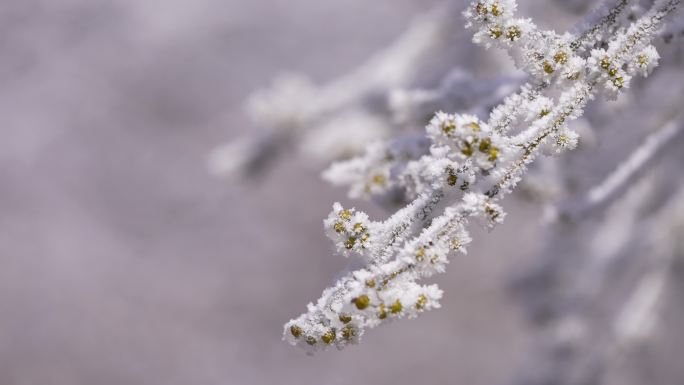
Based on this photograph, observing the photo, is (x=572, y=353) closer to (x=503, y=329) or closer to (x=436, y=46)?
(x=436, y=46)

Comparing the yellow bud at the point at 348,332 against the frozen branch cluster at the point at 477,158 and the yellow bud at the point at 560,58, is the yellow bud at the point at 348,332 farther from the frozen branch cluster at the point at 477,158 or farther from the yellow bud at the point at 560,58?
the yellow bud at the point at 560,58

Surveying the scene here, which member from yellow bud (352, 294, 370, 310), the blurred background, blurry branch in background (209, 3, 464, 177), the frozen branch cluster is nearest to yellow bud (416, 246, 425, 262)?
the frozen branch cluster

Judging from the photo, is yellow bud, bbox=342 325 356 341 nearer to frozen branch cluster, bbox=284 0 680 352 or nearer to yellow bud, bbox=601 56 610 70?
frozen branch cluster, bbox=284 0 680 352

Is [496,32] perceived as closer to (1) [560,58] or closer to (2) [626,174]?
A: (1) [560,58]

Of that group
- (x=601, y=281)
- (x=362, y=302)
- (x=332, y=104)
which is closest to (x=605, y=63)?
(x=362, y=302)

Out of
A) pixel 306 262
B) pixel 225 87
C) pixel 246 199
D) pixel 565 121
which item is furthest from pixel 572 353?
pixel 225 87
